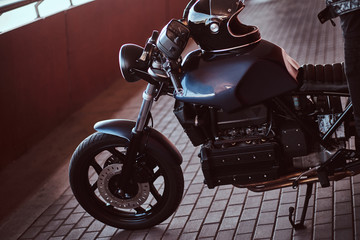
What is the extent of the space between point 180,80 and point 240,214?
1293mm

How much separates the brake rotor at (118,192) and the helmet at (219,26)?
48.3 inches

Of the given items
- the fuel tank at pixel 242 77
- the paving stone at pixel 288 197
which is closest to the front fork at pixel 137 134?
the fuel tank at pixel 242 77

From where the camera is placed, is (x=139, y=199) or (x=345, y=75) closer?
(x=345, y=75)

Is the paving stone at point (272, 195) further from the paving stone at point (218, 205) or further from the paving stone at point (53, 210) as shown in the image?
the paving stone at point (53, 210)

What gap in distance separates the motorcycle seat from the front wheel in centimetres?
114

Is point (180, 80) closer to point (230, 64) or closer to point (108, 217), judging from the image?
point (230, 64)

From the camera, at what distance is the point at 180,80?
4148 mm

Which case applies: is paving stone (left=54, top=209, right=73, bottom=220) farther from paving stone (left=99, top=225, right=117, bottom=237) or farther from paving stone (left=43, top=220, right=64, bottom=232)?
paving stone (left=99, top=225, right=117, bottom=237)

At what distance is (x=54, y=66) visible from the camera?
25.3ft

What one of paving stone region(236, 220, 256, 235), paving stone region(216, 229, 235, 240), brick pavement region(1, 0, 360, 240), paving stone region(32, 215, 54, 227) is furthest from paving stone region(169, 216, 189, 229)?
paving stone region(32, 215, 54, 227)

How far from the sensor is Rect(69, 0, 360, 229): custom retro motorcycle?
12.9ft

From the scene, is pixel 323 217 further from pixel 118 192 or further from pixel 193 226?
pixel 118 192

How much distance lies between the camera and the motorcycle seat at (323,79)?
3951 millimetres

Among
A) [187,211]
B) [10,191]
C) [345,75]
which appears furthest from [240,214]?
[10,191]
